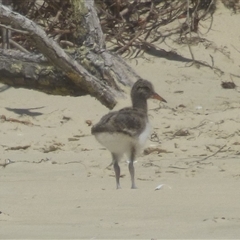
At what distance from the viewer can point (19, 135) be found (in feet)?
32.9

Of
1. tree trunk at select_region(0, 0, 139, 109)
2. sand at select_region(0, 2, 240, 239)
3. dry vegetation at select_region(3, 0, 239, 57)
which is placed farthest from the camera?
dry vegetation at select_region(3, 0, 239, 57)

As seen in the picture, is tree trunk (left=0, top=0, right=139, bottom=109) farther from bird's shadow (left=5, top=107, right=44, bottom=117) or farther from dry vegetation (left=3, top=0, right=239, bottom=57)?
dry vegetation (left=3, top=0, right=239, bottom=57)

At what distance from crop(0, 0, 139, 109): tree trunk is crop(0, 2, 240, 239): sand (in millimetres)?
342

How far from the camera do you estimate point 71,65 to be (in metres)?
10.4

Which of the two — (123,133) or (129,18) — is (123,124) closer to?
(123,133)

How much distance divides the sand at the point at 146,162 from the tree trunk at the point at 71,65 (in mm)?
342

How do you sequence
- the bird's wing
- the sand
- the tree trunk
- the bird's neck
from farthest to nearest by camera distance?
the tree trunk, the bird's neck, the bird's wing, the sand

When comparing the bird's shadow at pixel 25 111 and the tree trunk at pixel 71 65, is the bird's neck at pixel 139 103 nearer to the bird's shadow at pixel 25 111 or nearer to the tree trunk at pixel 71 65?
the tree trunk at pixel 71 65

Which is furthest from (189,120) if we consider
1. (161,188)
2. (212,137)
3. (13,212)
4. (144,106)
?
(13,212)

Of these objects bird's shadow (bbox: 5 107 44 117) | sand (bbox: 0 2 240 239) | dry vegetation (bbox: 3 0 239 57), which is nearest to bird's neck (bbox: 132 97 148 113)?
sand (bbox: 0 2 240 239)

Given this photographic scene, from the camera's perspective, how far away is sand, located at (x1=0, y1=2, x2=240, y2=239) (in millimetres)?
5367

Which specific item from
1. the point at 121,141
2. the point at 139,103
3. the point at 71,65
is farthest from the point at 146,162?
the point at 71,65

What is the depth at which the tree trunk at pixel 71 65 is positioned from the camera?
33.8ft

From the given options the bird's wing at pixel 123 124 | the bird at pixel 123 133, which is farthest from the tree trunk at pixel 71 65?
the bird's wing at pixel 123 124
